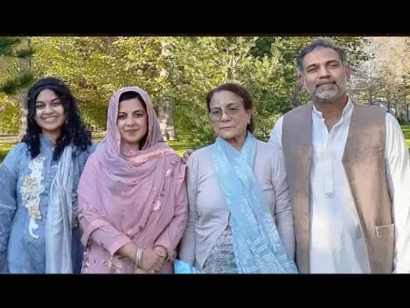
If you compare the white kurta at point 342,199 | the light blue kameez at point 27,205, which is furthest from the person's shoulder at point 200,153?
the light blue kameez at point 27,205

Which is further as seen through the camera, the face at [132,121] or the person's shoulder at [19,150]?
the person's shoulder at [19,150]

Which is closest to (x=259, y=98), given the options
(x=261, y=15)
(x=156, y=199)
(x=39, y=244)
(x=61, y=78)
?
(x=261, y=15)

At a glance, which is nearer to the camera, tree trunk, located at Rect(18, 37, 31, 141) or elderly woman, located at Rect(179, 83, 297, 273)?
elderly woman, located at Rect(179, 83, 297, 273)

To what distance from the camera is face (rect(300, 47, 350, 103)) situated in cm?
251

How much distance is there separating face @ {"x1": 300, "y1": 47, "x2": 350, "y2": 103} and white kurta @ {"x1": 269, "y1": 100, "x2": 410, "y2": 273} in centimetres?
8

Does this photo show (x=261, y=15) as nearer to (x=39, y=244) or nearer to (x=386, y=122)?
(x=386, y=122)

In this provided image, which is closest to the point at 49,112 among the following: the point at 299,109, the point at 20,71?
the point at 20,71

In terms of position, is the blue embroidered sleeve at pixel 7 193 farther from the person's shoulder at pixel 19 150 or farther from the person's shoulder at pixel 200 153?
the person's shoulder at pixel 200 153

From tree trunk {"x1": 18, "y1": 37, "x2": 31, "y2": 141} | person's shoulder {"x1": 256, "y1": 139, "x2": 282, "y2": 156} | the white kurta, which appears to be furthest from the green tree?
the white kurta

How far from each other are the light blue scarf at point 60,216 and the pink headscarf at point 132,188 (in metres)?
0.09

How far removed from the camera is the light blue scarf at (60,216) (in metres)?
2.54

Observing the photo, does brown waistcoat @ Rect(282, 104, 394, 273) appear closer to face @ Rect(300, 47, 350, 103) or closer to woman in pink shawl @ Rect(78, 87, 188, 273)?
face @ Rect(300, 47, 350, 103)
